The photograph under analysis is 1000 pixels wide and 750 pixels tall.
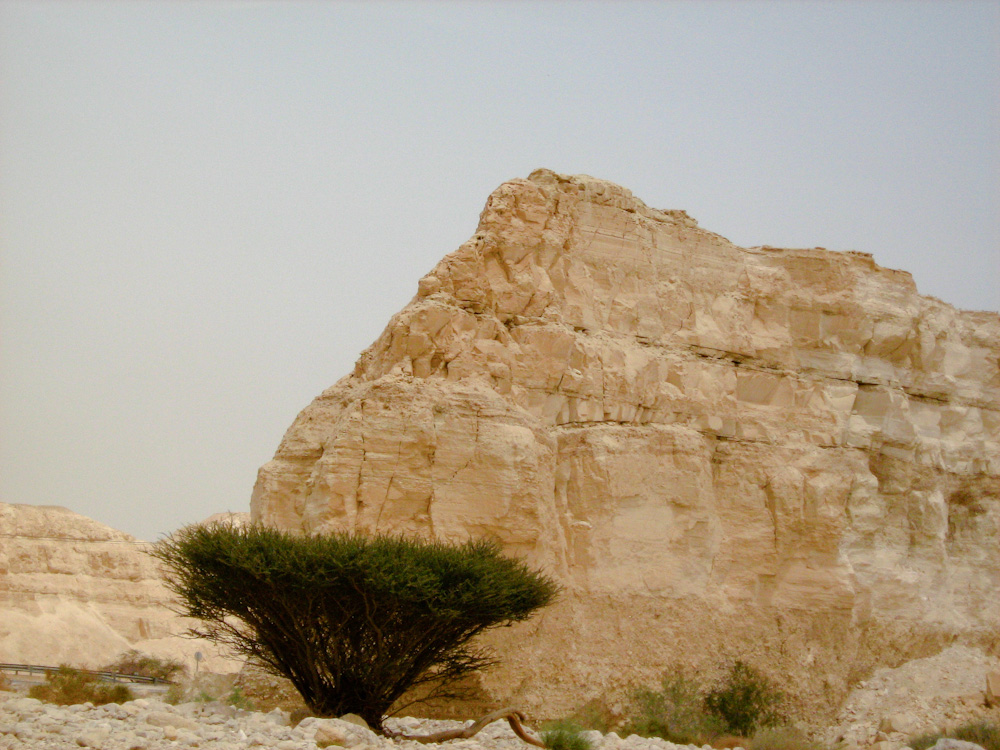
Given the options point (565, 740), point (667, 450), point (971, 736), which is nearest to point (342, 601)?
point (565, 740)

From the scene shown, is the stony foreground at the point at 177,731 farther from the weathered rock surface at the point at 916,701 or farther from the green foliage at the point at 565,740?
the weathered rock surface at the point at 916,701

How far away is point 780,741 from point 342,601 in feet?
28.6

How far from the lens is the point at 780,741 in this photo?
21.8 metres

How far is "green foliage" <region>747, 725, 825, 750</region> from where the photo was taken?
71.0 feet

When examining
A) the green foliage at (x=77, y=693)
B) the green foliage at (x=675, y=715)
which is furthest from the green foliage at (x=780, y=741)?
the green foliage at (x=77, y=693)

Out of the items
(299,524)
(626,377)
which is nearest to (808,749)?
(626,377)

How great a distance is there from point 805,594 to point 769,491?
2340mm

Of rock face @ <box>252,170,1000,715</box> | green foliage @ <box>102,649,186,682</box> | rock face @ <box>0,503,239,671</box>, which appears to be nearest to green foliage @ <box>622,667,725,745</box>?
rock face @ <box>252,170,1000,715</box>

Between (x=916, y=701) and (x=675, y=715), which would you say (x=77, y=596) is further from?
(x=916, y=701)

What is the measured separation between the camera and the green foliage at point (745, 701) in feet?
78.1

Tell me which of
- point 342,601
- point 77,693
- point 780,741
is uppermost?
point 342,601

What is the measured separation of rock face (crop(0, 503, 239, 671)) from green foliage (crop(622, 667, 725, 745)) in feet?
59.4

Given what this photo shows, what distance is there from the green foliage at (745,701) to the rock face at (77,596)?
18.4 metres

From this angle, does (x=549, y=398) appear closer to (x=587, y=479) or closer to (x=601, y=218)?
(x=587, y=479)
